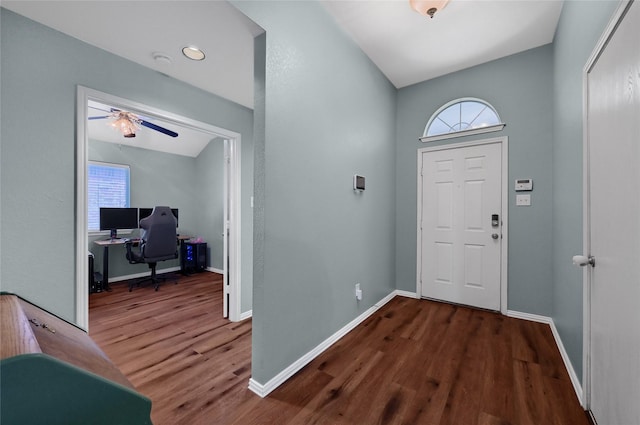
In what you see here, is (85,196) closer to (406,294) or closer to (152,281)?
(152,281)

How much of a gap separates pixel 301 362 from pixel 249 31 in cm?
243

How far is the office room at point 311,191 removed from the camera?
5.37 feet

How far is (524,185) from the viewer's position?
2857 mm

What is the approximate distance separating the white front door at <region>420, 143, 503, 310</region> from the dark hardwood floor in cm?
34

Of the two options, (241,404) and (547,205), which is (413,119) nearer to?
(547,205)

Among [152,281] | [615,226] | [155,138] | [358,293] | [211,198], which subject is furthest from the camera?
[211,198]

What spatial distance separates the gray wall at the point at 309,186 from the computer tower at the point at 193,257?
3676 millimetres

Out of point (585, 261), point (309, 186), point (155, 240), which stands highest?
point (309, 186)

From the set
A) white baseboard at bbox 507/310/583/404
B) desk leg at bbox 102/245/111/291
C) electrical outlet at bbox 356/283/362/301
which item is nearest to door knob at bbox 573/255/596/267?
white baseboard at bbox 507/310/583/404

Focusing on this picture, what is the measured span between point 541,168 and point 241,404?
3525 mm

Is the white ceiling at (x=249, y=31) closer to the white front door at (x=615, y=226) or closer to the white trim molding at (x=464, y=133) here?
the white trim molding at (x=464, y=133)

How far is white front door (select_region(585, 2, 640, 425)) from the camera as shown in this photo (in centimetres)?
102

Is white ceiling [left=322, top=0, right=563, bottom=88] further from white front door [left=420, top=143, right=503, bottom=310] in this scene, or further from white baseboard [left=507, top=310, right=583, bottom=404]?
white baseboard [left=507, top=310, right=583, bottom=404]

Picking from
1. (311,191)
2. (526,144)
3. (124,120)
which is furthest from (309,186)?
(124,120)
